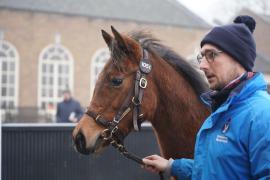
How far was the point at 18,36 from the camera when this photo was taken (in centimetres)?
2317

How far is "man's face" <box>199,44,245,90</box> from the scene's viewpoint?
181 centimetres

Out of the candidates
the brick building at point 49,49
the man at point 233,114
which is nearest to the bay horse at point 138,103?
the man at point 233,114

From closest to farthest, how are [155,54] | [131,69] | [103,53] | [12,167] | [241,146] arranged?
[241,146], [131,69], [155,54], [12,167], [103,53]

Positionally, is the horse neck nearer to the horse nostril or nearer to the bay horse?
the bay horse

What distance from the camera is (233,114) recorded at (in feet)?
5.72

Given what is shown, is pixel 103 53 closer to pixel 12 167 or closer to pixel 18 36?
pixel 18 36

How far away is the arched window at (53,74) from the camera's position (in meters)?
23.8

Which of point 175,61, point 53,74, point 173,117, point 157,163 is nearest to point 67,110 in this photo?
point 175,61

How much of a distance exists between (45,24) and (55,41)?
112cm

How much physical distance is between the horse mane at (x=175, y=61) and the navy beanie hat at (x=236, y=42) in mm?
1241

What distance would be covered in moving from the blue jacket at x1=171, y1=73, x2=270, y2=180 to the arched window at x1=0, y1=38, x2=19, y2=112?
22112 millimetres

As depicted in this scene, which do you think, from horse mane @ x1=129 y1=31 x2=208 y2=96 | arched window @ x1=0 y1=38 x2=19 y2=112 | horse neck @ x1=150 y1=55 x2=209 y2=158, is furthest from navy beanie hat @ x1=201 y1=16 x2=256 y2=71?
arched window @ x1=0 y1=38 x2=19 y2=112

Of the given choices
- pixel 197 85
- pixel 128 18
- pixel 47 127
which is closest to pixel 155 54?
pixel 197 85

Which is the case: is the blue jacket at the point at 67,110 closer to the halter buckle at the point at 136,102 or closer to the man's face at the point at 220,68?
the halter buckle at the point at 136,102
